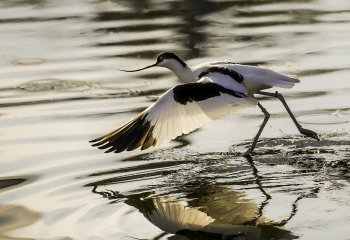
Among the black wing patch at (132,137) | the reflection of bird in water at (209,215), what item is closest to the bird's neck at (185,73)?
the black wing patch at (132,137)

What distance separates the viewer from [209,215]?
924cm

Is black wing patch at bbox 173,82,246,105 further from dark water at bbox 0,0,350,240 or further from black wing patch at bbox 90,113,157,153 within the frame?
dark water at bbox 0,0,350,240

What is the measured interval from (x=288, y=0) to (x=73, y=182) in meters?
10.6

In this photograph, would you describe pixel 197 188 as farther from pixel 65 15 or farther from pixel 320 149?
pixel 65 15

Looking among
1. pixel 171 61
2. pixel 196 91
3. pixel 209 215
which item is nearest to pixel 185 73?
pixel 171 61

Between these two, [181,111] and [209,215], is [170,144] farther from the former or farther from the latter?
[209,215]

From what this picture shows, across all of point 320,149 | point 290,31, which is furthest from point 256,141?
point 290,31

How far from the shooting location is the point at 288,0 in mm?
20000

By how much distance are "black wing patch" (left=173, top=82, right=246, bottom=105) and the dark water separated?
763mm

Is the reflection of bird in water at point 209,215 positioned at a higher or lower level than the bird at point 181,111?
lower

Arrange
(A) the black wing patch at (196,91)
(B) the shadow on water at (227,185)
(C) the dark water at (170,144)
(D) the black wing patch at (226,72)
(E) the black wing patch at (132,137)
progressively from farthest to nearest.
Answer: (D) the black wing patch at (226,72)
(A) the black wing patch at (196,91)
(E) the black wing patch at (132,137)
(C) the dark water at (170,144)
(B) the shadow on water at (227,185)

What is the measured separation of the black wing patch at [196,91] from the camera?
9938 millimetres

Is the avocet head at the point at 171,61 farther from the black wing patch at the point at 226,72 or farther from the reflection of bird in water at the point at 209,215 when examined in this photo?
the reflection of bird in water at the point at 209,215

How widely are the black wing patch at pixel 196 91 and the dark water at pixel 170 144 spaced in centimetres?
76
